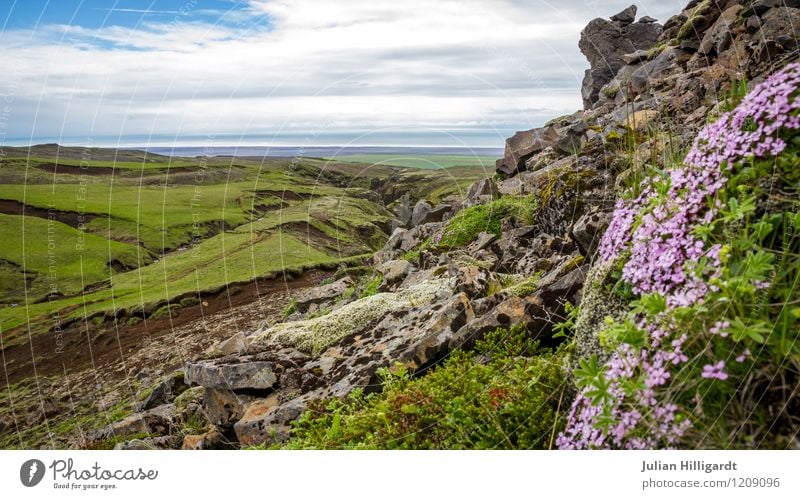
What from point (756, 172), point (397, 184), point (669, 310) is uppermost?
point (756, 172)

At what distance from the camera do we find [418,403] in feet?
16.2

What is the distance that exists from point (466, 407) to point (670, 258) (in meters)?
1.91

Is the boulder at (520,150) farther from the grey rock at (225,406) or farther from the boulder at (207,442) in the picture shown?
the boulder at (207,442)

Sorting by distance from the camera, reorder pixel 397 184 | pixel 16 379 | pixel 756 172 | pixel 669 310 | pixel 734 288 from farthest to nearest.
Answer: pixel 397 184
pixel 16 379
pixel 756 172
pixel 669 310
pixel 734 288

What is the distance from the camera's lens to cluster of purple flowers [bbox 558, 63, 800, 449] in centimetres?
367

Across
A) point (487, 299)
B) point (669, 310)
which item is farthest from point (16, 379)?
point (669, 310)

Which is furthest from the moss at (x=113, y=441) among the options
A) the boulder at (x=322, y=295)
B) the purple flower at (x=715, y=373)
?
the purple flower at (x=715, y=373)

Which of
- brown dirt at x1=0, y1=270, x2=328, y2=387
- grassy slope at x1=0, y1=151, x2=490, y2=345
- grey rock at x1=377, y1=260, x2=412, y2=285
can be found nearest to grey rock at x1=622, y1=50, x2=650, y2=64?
grassy slope at x1=0, y1=151, x2=490, y2=345

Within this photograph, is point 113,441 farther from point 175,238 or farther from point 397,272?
point 175,238
